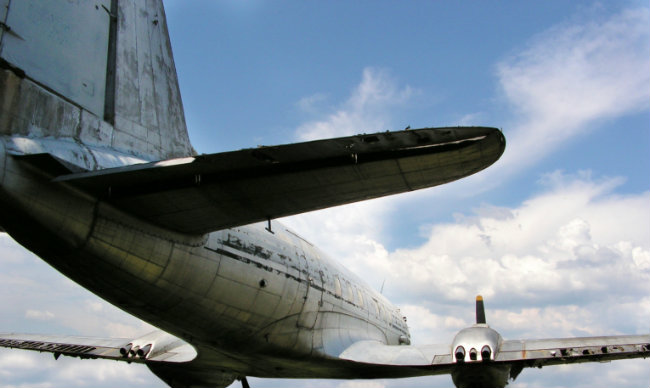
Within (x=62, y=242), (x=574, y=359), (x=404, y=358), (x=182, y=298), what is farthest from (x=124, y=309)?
(x=574, y=359)

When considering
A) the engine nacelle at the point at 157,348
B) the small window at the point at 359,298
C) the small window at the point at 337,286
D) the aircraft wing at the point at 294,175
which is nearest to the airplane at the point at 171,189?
the aircraft wing at the point at 294,175

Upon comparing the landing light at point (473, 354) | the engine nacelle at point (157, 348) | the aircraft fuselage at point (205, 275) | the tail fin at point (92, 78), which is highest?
the tail fin at point (92, 78)

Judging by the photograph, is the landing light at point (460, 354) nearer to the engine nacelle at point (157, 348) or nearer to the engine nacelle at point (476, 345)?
the engine nacelle at point (476, 345)

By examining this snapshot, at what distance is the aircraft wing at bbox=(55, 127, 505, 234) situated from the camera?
18.7ft

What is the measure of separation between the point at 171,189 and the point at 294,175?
1.53 meters

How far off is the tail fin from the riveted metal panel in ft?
0.04

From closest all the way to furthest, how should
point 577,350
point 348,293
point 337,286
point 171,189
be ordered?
point 171,189 → point 577,350 → point 337,286 → point 348,293

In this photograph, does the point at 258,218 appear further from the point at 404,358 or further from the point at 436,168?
the point at 404,358

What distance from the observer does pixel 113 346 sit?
15.0 meters

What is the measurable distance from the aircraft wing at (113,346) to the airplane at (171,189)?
1.81 m

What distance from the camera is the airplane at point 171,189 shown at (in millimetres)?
5980

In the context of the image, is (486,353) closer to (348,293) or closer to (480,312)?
(480,312)

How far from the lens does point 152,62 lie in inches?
353

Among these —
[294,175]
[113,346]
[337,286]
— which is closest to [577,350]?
[337,286]
